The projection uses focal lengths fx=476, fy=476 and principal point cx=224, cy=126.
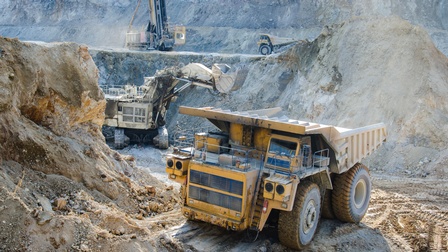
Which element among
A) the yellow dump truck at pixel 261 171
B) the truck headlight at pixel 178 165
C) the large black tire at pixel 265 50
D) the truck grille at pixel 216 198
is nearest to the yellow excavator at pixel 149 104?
the large black tire at pixel 265 50

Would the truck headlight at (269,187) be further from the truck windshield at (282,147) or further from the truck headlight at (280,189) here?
the truck windshield at (282,147)

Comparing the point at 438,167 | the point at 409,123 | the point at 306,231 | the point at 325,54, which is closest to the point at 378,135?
the point at 306,231

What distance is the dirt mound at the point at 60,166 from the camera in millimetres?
6527

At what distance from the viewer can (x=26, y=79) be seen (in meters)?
8.51

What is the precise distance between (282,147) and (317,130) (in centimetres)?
69

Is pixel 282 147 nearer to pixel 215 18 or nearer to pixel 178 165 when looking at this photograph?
pixel 178 165

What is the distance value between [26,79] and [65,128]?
1.54 meters

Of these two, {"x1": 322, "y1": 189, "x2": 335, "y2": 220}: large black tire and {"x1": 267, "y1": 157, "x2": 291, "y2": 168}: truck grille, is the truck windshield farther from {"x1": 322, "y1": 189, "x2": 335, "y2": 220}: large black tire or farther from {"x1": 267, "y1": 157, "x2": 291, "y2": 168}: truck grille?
{"x1": 322, "y1": 189, "x2": 335, "y2": 220}: large black tire

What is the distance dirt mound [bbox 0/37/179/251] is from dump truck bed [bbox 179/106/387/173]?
2.17 metres

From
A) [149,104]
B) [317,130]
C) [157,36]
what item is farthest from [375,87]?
[157,36]

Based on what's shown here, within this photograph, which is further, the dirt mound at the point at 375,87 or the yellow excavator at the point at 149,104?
the yellow excavator at the point at 149,104

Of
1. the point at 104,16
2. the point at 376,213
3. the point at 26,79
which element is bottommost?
the point at 376,213

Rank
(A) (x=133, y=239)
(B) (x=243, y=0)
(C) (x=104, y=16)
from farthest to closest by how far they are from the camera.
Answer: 1. (C) (x=104, y=16)
2. (B) (x=243, y=0)
3. (A) (x=133, y=239)

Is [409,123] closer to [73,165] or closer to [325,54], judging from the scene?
[325,54]
